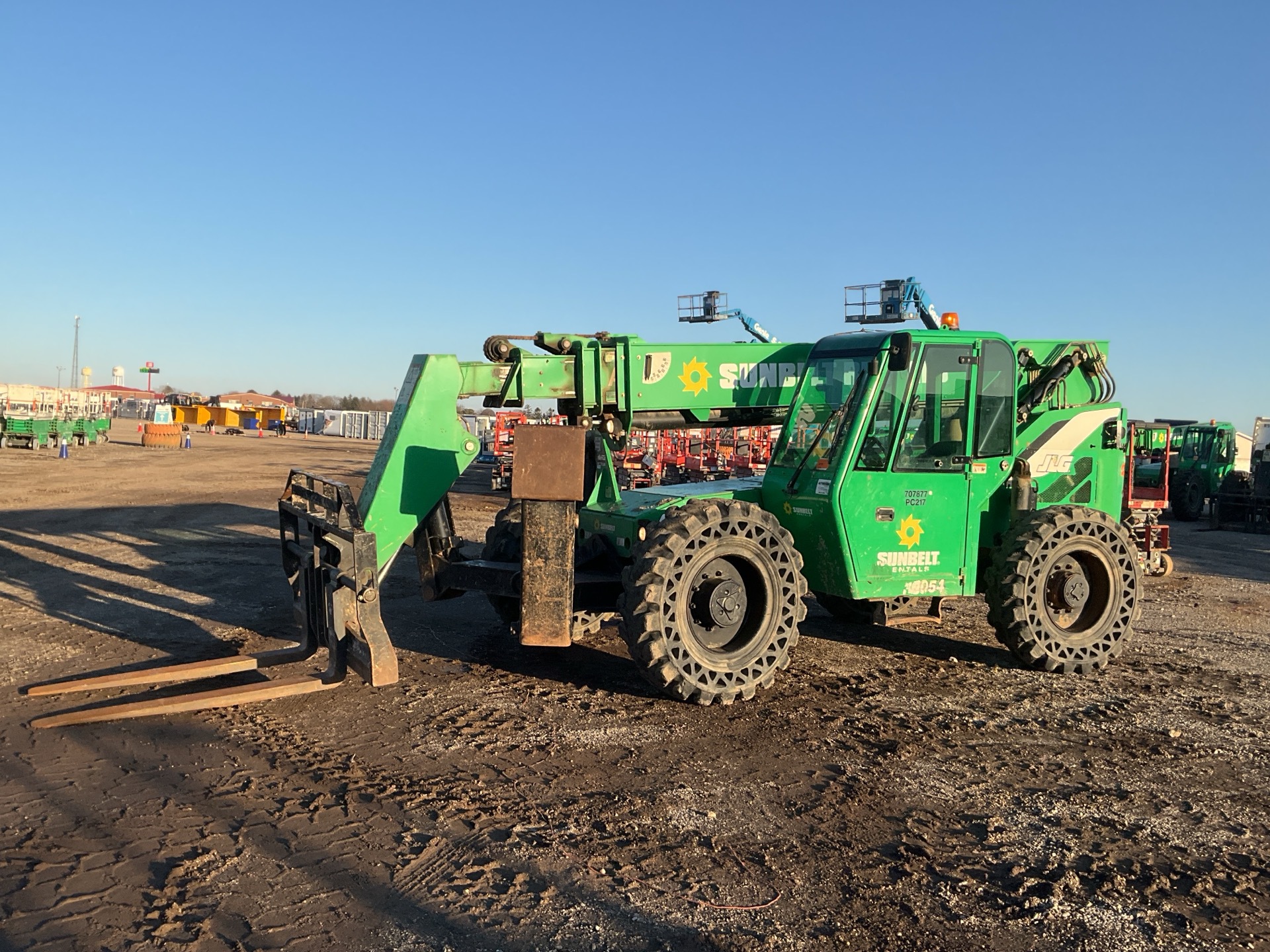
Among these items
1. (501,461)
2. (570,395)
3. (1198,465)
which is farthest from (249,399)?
(570,395)

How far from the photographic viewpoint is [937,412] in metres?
7.11

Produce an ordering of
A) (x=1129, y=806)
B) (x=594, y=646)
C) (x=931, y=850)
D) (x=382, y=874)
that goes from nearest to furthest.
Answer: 1. (x=382, y=874)
2. (x=931, y=850)
3. (x=1129, y=806)
4. (x=594, y=646)

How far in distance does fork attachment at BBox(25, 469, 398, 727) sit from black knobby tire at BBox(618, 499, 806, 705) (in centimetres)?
160

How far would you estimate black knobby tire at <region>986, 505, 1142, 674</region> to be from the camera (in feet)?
23.6

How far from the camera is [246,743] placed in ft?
17.9

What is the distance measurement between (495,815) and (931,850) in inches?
79.2

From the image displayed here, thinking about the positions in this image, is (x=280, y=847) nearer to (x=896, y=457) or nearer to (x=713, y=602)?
(x=713, y=602)

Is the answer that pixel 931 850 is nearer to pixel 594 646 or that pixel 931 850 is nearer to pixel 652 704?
pixel 652 704

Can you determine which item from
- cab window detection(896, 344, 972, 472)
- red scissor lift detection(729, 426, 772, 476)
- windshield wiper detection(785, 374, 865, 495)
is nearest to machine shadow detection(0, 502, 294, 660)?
windshield wiper detection(785, 374, 865, 495)

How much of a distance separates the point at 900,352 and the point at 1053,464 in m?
1.97

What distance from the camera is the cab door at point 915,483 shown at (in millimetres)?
6906

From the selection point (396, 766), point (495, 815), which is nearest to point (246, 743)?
point (396, 766)

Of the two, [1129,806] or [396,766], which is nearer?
[1129,806]

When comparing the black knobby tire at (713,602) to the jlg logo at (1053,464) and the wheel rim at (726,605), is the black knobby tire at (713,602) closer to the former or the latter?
the wheel rim at (726,605)
